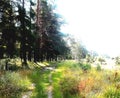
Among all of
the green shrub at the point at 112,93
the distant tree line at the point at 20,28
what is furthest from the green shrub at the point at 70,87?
the distant tree line at the point at 20,28

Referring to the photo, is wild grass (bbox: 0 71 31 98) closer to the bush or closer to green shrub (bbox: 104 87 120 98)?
the bush

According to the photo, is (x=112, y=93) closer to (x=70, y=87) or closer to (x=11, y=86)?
(x=70, y=87)

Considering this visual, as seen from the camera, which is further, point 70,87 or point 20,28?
point 20,28

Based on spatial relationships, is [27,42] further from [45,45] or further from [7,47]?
[45,45]

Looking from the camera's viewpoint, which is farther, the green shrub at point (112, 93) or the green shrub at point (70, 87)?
the green shrub at point (70, 87)

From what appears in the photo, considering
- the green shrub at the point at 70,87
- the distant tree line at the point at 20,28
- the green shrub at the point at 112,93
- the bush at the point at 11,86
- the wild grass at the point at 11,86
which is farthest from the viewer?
the distant tree line at the point at 20,28

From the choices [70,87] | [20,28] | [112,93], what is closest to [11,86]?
[70,87]

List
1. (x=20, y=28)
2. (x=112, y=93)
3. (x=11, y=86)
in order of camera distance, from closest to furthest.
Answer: (x=112, y=93), (x=11, y=86), (x=20, y=28)

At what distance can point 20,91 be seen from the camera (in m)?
17.5

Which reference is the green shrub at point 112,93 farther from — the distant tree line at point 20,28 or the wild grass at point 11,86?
the distant tree line at point 20,28

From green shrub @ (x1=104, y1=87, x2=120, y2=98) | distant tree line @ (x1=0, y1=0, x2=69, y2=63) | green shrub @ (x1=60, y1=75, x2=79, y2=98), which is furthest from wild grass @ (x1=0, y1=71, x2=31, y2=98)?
distant tree line @ (x1=0, y1=0, x2=69, y2=63)

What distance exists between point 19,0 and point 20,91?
76.5 feet

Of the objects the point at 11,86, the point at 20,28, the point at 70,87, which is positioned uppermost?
the point at 20,28

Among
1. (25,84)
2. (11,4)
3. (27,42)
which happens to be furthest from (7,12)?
(25,84)
